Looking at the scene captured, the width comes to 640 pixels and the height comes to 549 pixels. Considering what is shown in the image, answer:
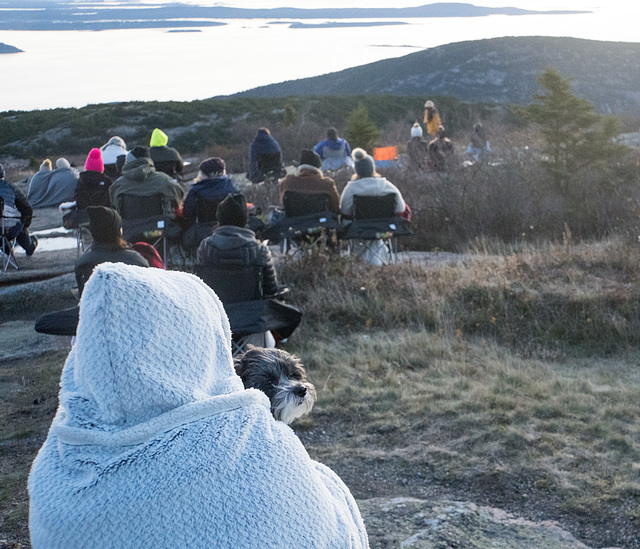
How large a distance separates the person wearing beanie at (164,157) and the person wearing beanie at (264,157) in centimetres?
233

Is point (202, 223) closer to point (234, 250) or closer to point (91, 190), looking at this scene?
point (91, 190)

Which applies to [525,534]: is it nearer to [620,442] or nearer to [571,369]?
[620,442]

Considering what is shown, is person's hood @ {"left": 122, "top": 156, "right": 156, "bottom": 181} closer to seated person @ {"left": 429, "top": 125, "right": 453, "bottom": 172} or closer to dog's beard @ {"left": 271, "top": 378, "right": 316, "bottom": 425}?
dog's beard @ {"left": 271, "top": 378, "right": 316, "bottom": 425}

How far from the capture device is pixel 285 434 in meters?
1.68

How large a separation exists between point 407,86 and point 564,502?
68.7 meters

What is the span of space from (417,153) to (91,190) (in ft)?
23.3

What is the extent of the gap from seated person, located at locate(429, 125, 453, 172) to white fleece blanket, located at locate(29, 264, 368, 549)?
12.8 metres

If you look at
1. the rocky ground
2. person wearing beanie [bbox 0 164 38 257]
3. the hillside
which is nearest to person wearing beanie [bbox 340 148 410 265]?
the rocky ground

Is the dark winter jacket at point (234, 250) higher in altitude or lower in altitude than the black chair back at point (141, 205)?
higher

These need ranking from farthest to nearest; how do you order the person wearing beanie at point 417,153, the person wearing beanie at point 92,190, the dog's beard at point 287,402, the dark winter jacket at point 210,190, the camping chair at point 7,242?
the person wearing beanie at point 417,153, the camping chair at point 7,242, the person wearing beanie at point 92,190, the dark winter jacket at point 210,190, the dog's beard at point 287,402

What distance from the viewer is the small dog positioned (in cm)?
197

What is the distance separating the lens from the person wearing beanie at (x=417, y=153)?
557 inches

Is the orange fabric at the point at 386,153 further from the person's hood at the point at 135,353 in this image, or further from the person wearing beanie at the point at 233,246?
the person's hood at the point at 135,353

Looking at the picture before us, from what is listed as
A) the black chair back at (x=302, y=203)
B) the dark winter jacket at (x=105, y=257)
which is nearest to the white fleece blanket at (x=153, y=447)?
the dark winter jacket at (x=105, y=257)
